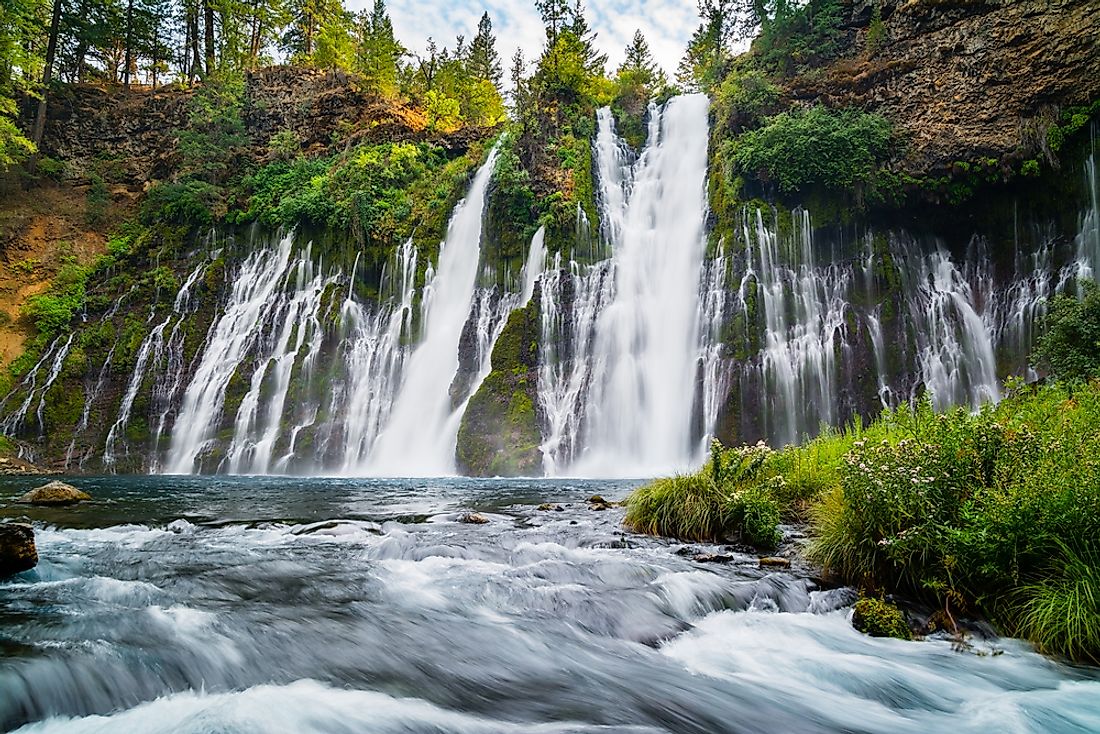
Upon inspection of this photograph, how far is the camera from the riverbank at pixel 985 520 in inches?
162

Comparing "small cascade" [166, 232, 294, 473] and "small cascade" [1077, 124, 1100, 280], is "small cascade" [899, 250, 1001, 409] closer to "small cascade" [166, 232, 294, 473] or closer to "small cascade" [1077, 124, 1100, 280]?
"small cascade" [1077, 124, 1100, 280]

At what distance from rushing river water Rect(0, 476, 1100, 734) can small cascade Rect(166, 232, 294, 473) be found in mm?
19877

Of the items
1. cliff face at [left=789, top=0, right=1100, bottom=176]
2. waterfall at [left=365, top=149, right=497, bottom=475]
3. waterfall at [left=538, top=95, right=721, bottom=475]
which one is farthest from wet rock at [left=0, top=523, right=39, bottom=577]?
cliff face at [left=789, top=0, right=1100, bottom=176]

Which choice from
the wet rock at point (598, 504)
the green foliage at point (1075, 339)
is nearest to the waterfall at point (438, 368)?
the wet rock at point (598, 504)

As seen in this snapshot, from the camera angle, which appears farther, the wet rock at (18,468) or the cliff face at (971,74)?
the wet rock at (18,468)

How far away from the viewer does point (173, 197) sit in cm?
3309

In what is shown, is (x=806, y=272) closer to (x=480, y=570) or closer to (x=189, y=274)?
(x=480, y=570)

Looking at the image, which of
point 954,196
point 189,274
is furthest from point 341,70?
point 954,196

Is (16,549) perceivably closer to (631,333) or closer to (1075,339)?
(1075,339)

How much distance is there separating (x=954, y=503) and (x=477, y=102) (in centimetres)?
5194

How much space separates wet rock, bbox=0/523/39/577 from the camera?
5.88 m

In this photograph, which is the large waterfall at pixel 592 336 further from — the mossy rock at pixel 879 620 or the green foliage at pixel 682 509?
the mossy rock at pixel 879 620

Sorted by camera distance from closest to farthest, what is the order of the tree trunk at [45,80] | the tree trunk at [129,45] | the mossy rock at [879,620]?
the mossy rock at [879,620] → the tree trunk at [45,80] → the tree trunk at [129,45]

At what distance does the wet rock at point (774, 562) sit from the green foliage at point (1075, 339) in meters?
10.2
